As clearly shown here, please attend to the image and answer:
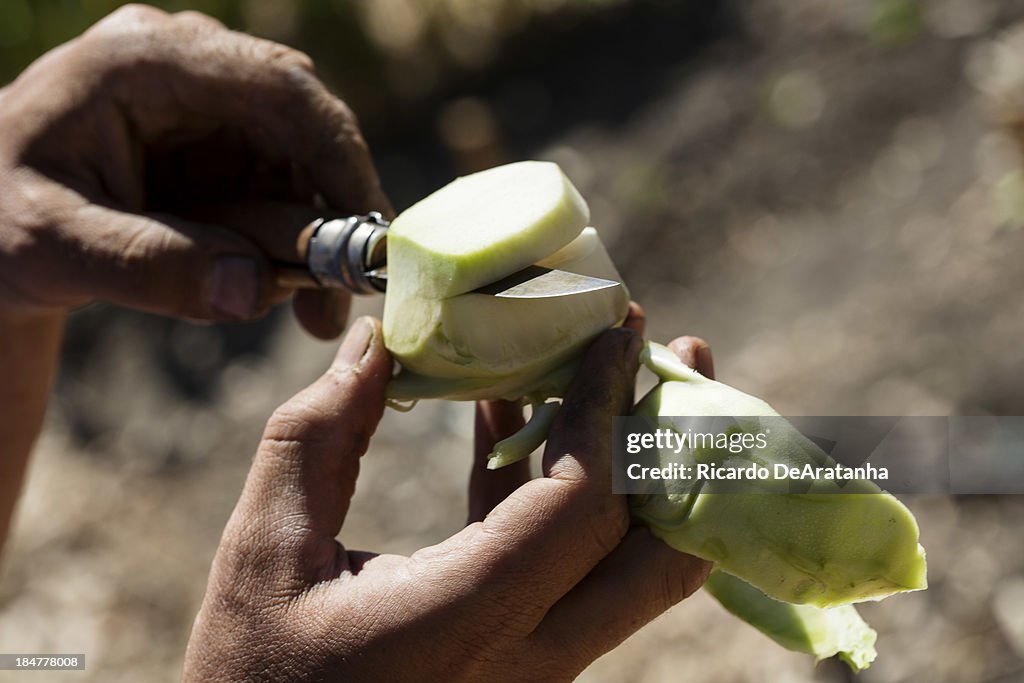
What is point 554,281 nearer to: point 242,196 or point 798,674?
point 242,196

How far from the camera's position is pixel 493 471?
1539 mm

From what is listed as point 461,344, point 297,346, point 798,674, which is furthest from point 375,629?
point 297,346

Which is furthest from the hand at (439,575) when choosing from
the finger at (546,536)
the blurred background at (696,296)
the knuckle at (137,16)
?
the blurred background at (696,296)

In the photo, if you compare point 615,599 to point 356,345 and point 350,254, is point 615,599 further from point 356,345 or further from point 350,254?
point 350,254

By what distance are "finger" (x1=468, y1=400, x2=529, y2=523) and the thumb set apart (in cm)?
44

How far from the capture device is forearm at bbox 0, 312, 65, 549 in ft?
6.66

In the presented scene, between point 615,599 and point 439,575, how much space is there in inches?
8.6

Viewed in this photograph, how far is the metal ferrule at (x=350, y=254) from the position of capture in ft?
4.80

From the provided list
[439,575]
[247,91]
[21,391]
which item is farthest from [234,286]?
[21,391]

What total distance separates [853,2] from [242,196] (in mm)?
3424

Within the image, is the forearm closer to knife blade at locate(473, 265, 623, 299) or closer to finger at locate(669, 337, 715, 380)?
knife blade at locate(473, 265, 623, 299)

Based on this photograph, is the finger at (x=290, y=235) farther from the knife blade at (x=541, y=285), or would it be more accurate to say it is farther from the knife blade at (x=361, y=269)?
the knife blade at (x=541, y=285)

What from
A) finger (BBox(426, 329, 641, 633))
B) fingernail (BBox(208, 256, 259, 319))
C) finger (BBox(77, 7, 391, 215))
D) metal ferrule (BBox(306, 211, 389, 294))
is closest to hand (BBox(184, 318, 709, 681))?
finger (BBox(426, 329, 641, 633))

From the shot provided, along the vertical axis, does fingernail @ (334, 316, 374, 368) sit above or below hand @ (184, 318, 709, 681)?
above
